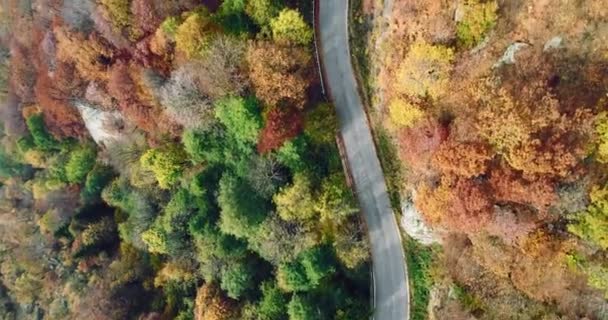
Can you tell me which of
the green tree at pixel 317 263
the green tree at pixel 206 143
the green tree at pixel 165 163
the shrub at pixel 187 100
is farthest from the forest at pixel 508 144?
the green tree at pixel 165 163

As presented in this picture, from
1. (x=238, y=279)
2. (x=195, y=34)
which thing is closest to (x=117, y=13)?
(x=195, y=34)

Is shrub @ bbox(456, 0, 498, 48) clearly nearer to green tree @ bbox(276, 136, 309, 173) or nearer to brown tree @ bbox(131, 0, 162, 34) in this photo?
green tree @ bbox(276, 136, 309, 173)

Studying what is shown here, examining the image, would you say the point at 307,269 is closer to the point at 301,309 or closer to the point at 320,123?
the point at 301,309

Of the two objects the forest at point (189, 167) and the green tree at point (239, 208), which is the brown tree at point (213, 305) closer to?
the forest at point (189, 167)

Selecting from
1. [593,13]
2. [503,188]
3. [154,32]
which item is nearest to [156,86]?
[154,32]

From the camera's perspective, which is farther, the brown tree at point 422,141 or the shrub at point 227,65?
the shrub at point 227,65

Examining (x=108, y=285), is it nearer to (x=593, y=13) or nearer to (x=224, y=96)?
(x=224, y=96)
